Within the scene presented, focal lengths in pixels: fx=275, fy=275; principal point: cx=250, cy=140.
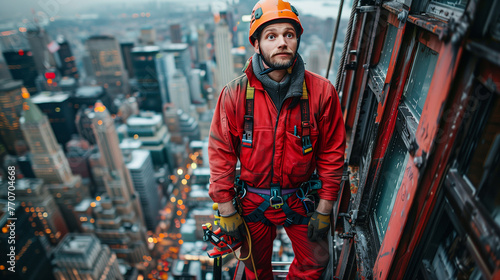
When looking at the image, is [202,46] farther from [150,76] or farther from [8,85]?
[8,85]

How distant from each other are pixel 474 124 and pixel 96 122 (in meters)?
48.9

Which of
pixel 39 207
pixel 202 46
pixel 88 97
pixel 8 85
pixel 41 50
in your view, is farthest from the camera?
pixel 202 46

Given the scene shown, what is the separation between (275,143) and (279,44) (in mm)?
860

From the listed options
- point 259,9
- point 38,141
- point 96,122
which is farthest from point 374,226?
point 38,141

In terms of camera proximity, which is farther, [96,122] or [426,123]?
[96,122]

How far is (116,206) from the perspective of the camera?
43.1 metres

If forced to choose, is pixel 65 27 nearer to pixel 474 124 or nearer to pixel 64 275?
pixel 64 275

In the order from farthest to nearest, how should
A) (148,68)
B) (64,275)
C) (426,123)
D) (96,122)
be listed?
1. (148,68)
2. (96,122)
3. (64,275)
4. (426,123)

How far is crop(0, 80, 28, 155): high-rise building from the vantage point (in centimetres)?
5844

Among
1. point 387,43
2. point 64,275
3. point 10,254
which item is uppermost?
point 387,43

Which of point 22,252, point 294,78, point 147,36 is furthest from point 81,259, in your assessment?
point 147,36

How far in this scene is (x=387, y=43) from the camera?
255 cm

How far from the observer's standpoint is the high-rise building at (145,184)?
46469 mm

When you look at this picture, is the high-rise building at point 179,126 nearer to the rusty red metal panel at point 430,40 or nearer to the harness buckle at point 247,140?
the harness buckle at point 247,140
